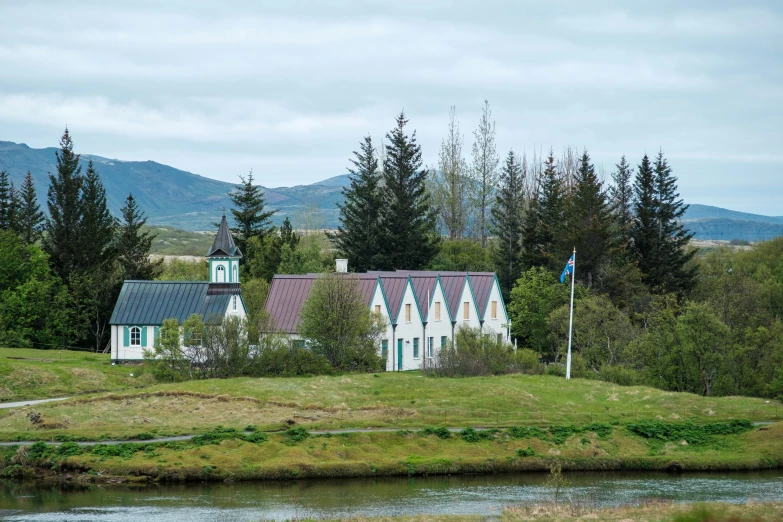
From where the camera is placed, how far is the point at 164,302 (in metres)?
61.8

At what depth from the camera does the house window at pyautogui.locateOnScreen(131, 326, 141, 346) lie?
60719 millimetres

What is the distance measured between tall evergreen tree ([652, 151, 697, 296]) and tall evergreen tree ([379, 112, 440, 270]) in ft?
68.6

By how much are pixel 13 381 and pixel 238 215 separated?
44205 millimetres

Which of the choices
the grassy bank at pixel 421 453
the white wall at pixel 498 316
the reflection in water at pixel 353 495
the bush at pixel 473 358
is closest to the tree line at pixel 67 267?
the white wall at pixel 498 316

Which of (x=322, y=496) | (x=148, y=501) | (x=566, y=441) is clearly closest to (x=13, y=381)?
(x=148, y=501)

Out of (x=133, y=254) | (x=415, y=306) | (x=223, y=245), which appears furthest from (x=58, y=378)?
(x=133, y=254)

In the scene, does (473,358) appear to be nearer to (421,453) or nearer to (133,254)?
(421,453)

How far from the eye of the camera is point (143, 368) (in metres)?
54.8

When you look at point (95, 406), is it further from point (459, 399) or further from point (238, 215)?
point (238, 215)

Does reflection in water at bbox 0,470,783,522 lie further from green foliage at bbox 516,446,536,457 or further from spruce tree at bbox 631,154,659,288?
spruce tree at bbox 631,154,659,288

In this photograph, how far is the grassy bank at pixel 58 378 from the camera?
4778 centimetres

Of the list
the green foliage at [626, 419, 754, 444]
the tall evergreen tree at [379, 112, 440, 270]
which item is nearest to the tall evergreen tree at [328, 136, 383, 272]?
the tall evergreen tree at [379, 112, 440, 270]

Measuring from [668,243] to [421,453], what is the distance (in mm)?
Answer: 47730

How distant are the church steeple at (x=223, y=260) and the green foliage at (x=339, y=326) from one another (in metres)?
9.98
